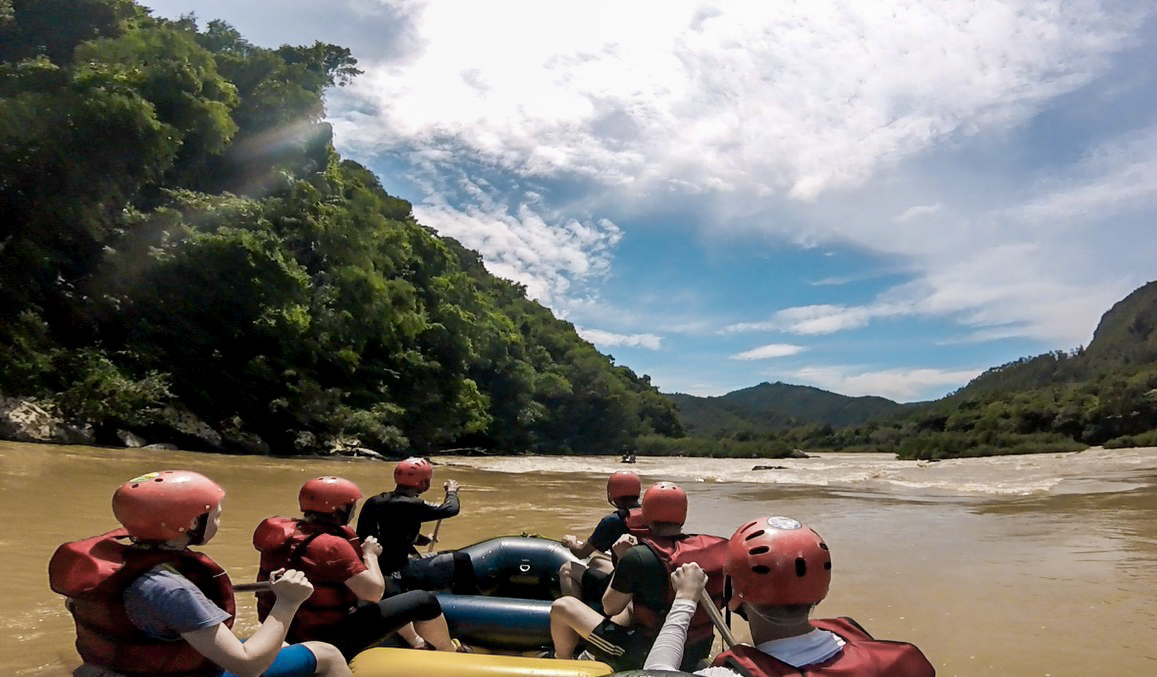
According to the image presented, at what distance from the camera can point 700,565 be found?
11.7ft

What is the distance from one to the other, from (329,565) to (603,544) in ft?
6.84

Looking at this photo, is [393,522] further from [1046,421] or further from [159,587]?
[1046,421]

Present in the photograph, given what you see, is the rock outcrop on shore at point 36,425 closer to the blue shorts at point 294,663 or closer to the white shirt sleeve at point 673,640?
the blue shorts at point 294,663

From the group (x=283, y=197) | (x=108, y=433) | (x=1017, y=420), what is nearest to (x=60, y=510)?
(x=108, y=433)

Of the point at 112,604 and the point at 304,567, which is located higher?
the point at 112,604

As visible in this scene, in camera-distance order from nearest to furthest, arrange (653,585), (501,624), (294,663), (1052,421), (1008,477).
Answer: (294,663) < (653,585) < (501,624) < (1008,477) < (1052,421)

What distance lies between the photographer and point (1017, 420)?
131 ft

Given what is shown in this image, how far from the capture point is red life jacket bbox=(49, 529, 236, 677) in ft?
7.46

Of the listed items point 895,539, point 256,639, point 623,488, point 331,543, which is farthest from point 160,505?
point 895,539

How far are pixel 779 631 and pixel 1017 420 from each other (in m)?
44.4

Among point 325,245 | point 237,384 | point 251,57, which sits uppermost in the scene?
point 251,57

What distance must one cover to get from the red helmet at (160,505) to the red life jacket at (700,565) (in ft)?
6.79

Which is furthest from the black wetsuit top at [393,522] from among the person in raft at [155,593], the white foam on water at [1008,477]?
the white foam on water at [1008,477]

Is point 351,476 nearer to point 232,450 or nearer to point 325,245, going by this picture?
point 232,450
